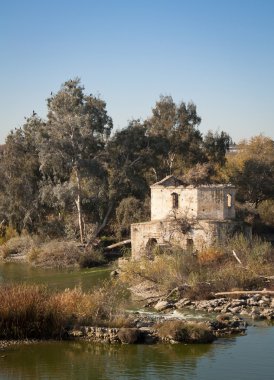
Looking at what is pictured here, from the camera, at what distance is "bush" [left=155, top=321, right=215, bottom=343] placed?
20.2 m

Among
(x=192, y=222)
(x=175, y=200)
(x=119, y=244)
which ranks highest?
(x=175, y=200)

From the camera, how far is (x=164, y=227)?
3447 cm

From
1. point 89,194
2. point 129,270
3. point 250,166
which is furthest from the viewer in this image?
point 250,166

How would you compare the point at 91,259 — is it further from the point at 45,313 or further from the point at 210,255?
the point at 45,313

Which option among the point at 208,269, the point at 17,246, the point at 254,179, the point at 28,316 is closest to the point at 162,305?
Result: the point at 208,269

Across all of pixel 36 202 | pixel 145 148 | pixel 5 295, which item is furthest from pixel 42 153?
pixel 5 295

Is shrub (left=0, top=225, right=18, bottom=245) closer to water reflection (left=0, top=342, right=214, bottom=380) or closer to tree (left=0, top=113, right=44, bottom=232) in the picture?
tree (left=0, top=113, right=44, bottom=232)

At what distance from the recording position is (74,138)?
42375mm

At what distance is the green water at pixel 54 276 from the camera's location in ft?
105

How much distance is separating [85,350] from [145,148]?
26.1 meters

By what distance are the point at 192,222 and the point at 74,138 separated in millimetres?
12008

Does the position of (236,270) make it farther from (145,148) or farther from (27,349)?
(145,148)

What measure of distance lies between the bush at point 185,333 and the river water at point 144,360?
26cm

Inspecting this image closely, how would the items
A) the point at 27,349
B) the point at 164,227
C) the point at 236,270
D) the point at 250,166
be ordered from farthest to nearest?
the point at 250,166 → the point at 164,227 → the point at 236,270 → the point at 27,349
